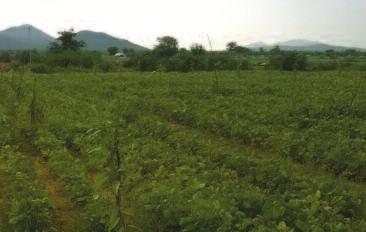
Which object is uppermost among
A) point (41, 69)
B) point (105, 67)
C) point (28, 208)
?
point (105, 67)

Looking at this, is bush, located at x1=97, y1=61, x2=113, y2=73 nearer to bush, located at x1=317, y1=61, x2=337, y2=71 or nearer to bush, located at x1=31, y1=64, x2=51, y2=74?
bush, located at x1=31, y1=64, x2=51, y2=74

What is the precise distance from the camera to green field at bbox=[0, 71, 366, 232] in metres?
4.40

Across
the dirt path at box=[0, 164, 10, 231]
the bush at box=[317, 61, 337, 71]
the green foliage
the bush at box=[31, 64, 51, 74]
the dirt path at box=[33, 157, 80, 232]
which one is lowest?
the dirt path at box=[33, 157, 80, 232]

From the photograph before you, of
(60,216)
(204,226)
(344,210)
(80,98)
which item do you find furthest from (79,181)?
(80,98)

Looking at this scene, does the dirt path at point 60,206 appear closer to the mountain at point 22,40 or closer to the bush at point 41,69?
the mountain at point 22,40

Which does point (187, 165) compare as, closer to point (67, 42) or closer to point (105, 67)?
point (105, 67)

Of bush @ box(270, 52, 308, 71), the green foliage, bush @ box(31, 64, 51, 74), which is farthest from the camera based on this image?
bush @ box(270, 52, 308, 71)

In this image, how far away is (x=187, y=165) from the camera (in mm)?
6836

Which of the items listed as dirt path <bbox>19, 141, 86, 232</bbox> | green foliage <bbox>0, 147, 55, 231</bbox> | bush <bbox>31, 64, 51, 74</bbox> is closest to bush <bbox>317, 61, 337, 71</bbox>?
bush <bbox>31, 64, 51, 74</bbox>

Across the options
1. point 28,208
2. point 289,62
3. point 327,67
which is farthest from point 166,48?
point 28,208

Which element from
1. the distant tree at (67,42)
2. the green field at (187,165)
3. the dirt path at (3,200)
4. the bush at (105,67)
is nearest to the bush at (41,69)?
the bush at (105,67)

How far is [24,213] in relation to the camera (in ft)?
15.8

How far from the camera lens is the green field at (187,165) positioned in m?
4.40

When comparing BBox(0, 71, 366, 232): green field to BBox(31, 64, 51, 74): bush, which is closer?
BBox(0, 71, 366, 232): green field
